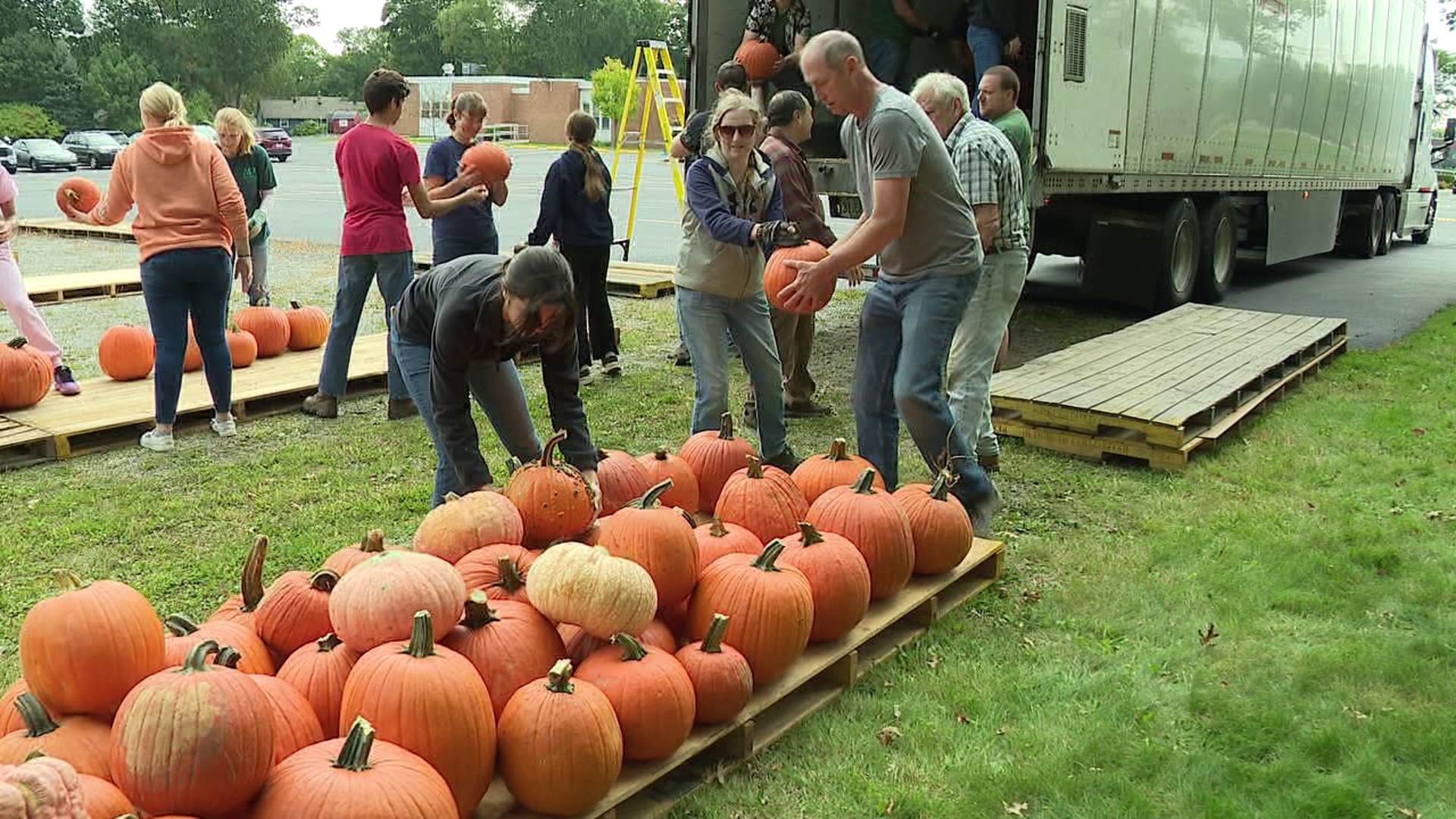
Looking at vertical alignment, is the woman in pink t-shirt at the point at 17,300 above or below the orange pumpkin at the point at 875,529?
above

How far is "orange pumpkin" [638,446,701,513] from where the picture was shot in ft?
14.5

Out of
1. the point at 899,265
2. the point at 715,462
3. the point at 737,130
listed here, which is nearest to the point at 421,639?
the point at 715,462

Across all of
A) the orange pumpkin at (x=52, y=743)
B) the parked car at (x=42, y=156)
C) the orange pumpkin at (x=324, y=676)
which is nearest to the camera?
the orange pumpkin at (x=52, y=743)

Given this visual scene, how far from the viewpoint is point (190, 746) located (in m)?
2.29

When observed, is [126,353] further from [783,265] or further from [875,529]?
[875,529]

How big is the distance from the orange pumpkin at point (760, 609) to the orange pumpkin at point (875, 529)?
0.51 metres

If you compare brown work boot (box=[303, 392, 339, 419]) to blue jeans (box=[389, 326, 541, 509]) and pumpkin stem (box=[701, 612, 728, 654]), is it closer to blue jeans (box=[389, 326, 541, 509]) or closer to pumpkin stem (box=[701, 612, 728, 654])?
blue jeans (box=[389, 326, 541, 509])

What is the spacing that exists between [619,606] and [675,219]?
20722 millimetres

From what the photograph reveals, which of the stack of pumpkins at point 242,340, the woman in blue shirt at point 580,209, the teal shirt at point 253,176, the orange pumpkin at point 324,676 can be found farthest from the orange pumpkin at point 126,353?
the orange pumpkin at point 324,676

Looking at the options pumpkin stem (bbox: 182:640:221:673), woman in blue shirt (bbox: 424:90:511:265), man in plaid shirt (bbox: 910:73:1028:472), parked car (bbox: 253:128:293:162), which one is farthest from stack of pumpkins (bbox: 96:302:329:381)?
parked car (bbox: 253:128:293:162)

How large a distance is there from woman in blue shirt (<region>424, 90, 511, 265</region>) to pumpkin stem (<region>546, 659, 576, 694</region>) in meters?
5.08

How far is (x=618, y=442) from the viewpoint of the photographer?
21.9 feet

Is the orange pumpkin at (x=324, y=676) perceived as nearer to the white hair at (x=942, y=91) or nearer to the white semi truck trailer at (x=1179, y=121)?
the white hair at (x=942, y=91)

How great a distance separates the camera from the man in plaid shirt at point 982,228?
538cm
